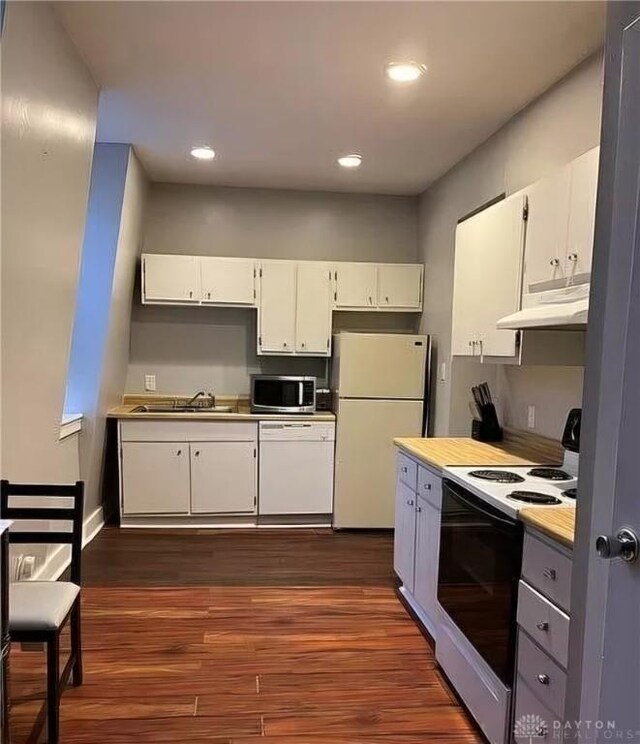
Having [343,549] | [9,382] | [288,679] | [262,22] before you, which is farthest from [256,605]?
[262,22]

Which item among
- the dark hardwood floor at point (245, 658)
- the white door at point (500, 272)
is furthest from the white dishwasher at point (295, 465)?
the white door at point (500, 272)

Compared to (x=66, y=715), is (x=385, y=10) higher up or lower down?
higher up

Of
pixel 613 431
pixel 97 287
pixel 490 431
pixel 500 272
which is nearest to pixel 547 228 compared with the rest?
pixel 500 272

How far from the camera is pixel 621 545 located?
1.08 m

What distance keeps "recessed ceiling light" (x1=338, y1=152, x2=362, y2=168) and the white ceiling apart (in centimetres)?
8

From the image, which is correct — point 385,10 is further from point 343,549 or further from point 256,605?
point 343,549

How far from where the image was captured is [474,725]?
219 centimetres

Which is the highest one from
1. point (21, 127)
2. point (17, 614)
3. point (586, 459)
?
point (21, 127)

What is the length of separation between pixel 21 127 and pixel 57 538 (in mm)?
1598

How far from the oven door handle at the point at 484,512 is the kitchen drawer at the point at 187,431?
233 cm

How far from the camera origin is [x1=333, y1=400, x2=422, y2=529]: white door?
443cm

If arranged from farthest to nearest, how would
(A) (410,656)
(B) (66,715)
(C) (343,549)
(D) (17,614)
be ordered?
(C) (343,549) → (A) (410,656) → (B) (66,715) → (D) (17,614)

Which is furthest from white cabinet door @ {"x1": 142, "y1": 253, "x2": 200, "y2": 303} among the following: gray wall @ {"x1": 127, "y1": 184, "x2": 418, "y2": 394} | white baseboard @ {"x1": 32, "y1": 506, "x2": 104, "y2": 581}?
white baseboard @ {"x1": 32, "y1": 506, "x2": 104, "y2": 581}

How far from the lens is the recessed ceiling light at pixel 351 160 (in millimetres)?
4023
